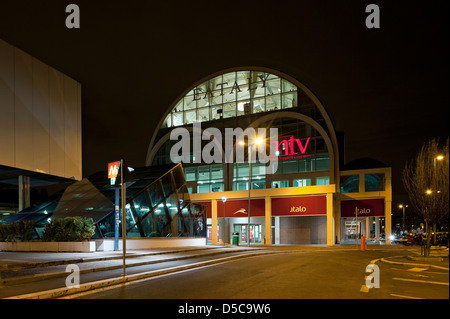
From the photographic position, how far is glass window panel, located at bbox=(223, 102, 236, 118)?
46153 millimetres

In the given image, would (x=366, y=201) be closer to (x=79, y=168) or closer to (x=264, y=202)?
(x=264, y=202)

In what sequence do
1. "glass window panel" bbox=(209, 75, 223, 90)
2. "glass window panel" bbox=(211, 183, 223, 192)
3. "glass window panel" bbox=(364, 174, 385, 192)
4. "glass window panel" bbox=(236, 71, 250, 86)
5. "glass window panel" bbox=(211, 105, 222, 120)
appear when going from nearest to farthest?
"glass window panel" bbox=(364, 174, 385, 192)
"glass window panel" bbox=(211, 183, 223, 192)
"glass window panel" bbox=(236, 71, 250, 86)
"glass window panel" bbox=(211, 105, 222, 120)
"glass window panel" bbox=(209, 75, 223, 90)

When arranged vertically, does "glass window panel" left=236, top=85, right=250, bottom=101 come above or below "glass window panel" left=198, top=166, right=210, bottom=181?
above

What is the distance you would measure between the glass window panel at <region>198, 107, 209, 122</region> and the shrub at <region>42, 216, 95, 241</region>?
30778 millimetres

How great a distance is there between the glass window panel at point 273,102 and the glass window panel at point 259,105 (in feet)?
1.69

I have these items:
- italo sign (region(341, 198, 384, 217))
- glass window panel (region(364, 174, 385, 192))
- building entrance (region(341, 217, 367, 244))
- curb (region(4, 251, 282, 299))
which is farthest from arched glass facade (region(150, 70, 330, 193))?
curb (region(4, 251, 282, 299))

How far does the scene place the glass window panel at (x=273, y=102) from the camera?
4297 cm

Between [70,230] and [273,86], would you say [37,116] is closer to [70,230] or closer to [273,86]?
[70,230]

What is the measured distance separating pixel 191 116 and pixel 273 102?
1151 centimetres

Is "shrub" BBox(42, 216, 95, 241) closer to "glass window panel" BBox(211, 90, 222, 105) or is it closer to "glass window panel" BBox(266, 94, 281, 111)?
"glass window panel" BBox(266, 94, 281, 111)

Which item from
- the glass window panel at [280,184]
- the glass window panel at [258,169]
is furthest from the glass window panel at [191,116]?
the glass window panel at [280,184]

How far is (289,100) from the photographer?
4228 cm

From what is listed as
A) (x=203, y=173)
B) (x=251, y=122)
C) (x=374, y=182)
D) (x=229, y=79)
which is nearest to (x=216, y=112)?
(x=229, y=79)

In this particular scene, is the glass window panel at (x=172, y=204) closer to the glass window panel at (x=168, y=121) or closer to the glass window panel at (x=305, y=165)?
the glass window panel at (x=305, y=165)
